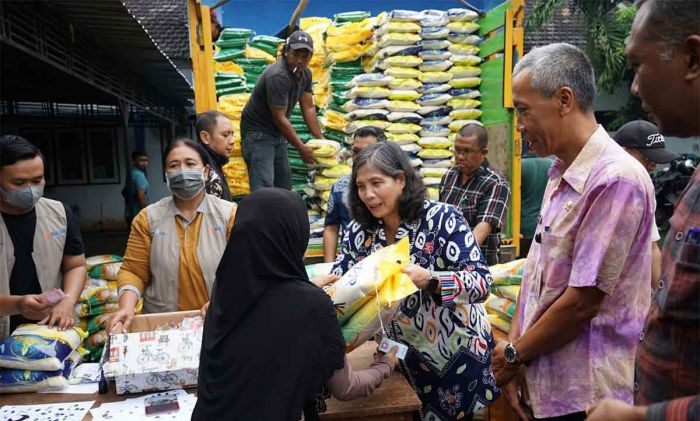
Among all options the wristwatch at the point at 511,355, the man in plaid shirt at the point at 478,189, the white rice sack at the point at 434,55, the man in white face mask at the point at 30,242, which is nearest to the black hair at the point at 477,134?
the man in plaid shirt at the point at 478,189

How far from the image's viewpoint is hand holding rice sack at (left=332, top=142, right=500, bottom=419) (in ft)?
6.85

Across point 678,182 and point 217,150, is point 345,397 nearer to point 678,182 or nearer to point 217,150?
point 217,150

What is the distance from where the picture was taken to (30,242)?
95.5 inches

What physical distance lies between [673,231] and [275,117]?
3.64 m

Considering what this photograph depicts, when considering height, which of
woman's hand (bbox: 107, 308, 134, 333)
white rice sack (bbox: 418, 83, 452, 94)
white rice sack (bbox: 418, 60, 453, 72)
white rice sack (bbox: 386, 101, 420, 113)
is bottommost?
woman's hand (bbox: 107, 308, 134, 333)

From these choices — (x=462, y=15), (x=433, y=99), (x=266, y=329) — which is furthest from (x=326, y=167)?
(x=266, y=329)

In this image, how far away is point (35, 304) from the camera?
219 centimetres

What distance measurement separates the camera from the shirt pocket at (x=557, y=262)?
1.48 metres

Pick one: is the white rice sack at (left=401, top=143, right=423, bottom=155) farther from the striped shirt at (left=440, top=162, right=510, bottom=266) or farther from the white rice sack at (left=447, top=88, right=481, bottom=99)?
the striped shirt at (left=440, top=162, right=510, bottom=266)

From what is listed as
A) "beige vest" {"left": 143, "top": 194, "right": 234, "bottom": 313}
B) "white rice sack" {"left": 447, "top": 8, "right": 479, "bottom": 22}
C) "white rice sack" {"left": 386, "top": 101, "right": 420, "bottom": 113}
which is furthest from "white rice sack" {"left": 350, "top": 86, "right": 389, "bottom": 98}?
"beige vest" {"left": 143, "top": 194, "right": 234, "bottom": 313}

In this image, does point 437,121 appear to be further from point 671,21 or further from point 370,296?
point 671,21

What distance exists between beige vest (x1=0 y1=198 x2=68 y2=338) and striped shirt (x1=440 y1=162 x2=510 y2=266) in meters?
2.55

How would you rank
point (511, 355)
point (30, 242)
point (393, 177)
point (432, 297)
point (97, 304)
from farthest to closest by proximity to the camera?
point (97, 304)
point (30, 242)
point (393, 177)
point (432, 297)
point (511, 355)

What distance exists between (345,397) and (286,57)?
327 centimetres
